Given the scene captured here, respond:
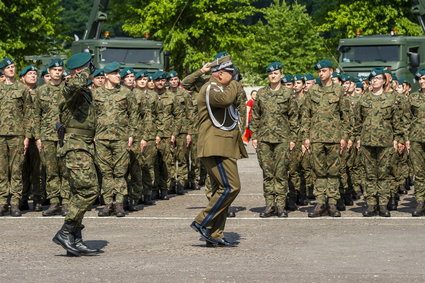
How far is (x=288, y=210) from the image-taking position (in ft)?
48.6

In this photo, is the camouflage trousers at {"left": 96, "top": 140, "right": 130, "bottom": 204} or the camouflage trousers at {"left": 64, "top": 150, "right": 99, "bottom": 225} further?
the camouflage trousers at {"left": 96, "top": 140, "right": 130, "bottom": 204}

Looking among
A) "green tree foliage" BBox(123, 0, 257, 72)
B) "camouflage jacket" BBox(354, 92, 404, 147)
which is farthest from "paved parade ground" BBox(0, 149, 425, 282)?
"green tree foliage" BBox(123, 0, 257, 72)

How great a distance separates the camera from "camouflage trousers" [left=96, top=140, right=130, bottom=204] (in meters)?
14.0

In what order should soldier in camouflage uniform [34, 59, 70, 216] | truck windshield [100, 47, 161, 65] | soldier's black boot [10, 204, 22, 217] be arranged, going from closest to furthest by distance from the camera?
soldier's black boot [10, 204, 22, 217] → soldier in camouflage uniform [34, 59, 70, 216] → truck windshield [100, 47, 161, 65]

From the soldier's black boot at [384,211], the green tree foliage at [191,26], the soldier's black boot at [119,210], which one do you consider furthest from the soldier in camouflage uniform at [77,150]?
the green tree foliage at [191,26]

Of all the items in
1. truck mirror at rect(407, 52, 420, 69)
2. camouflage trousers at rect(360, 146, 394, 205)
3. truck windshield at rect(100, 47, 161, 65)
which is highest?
truck windshield at rect(100, 47, 161, 65)

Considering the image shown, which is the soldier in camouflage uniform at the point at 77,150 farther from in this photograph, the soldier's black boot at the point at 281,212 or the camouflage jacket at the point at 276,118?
Result: the soldier's black boot at the point at 281,212

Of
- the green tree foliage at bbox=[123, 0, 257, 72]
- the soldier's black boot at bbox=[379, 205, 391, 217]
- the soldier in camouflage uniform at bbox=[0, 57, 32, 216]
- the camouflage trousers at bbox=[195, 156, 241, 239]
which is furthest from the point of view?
the green tree foliage at bbox=[123, 0, 257, 72]

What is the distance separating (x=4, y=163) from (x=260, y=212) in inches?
145

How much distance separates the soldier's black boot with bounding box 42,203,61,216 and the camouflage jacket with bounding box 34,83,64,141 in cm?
95

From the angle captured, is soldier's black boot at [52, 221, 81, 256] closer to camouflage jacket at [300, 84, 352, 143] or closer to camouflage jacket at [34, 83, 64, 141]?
camouflage jacket at [34, 83, 64, 141]

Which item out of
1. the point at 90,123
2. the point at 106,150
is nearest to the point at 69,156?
the point at 90,123

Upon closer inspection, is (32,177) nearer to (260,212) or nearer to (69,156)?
(260,212)

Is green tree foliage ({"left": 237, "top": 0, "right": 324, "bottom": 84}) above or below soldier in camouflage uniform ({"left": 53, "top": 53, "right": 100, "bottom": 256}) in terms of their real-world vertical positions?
above
